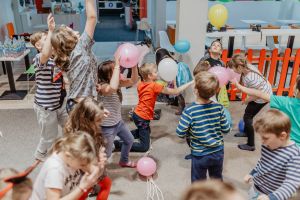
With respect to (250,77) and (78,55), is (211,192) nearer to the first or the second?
(78,55)

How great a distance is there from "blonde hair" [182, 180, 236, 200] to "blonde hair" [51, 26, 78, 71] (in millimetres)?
1933

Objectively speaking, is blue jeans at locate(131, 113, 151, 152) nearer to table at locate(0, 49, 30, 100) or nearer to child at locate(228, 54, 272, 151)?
child at locate(228, 54, 272, 151)

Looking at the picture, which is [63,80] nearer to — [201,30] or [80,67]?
[80,67]

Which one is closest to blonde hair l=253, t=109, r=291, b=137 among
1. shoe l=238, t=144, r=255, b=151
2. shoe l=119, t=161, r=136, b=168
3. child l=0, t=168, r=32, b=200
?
child l=0, t=168, r=32, b=200

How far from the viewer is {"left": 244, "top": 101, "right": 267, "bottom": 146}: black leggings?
12.9 feet

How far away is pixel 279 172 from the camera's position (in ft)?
7.06

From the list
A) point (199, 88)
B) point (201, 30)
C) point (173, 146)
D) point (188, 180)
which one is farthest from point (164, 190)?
point (201, 30)

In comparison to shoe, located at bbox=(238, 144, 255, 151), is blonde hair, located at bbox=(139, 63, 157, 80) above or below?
above

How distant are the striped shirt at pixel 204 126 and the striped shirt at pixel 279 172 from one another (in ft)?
1.57

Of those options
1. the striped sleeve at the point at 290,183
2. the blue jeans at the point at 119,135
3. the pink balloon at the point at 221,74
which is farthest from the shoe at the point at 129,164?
the striped sleeve at the point at 290,183

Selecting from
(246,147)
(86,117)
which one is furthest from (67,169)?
(246,147)

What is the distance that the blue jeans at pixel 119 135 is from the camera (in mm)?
3268

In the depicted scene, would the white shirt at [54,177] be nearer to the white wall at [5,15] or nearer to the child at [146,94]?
the child at [146,94]

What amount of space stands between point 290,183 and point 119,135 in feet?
6.17
